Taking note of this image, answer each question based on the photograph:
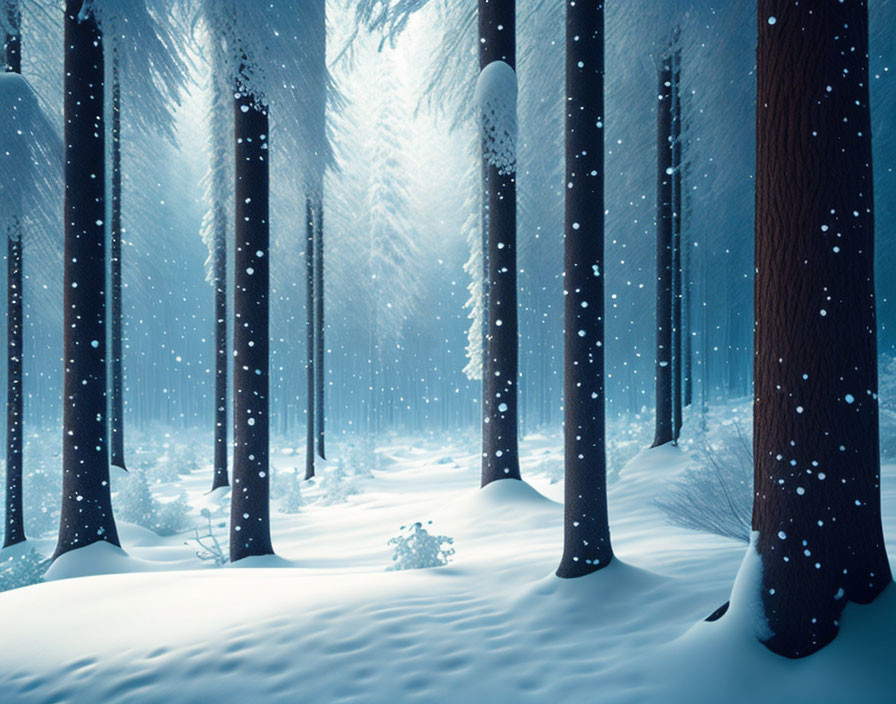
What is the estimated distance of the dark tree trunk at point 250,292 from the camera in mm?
6449

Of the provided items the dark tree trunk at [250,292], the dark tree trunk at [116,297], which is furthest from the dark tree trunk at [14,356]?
the dark tree trunk at [250,292]

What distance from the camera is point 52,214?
29.1ft

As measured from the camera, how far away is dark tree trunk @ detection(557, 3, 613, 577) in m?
4.60

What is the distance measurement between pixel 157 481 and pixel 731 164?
50.6 feet

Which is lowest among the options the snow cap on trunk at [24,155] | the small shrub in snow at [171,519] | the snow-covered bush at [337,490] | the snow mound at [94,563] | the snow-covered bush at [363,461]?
the snow-covered bush at [363,461]

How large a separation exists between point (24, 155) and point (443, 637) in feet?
27.5

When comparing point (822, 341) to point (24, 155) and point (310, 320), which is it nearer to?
point (24, 155)

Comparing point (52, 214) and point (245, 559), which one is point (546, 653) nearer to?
point (245, 559)

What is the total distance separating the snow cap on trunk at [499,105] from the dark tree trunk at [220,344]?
24.6ft

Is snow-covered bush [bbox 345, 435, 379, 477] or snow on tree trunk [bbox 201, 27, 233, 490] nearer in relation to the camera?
snow on tree trunk [bbox 201, 27, 233, 490]

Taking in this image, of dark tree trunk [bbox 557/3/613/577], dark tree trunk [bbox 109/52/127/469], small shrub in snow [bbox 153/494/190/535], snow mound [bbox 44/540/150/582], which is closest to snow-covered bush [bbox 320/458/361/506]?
small shrub in snow [bbox 153/494/190/535]

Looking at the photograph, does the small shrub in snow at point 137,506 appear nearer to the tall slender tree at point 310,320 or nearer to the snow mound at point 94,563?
the snow mound at point 94,563

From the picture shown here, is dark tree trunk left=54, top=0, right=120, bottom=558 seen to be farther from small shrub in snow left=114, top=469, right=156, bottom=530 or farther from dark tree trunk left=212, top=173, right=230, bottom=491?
dark tree trunk left=212, top=173, right=230, bottom=491

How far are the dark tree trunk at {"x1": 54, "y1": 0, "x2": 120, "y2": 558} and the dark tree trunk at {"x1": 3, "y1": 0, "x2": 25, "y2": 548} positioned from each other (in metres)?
2.34
